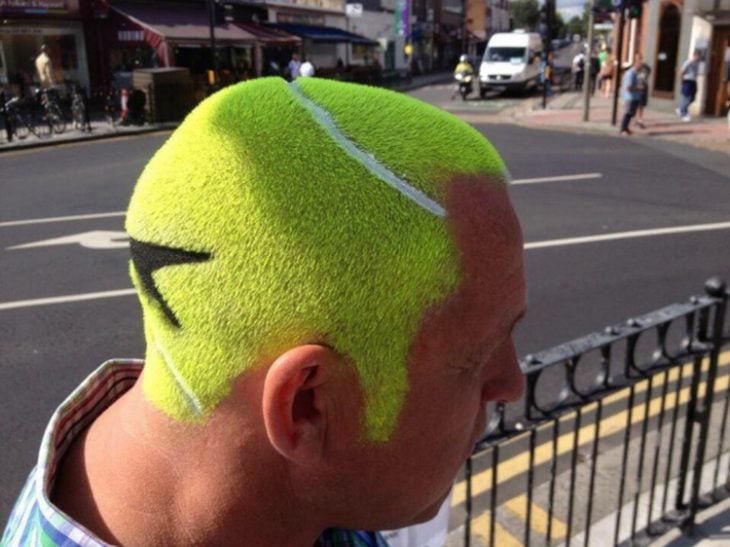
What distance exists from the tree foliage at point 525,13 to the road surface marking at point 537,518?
302 feet

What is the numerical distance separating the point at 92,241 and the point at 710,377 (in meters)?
6.26

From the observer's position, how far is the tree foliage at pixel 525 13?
89.6 meters

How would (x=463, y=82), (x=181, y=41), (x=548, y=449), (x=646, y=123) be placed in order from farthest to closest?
(x=463, y=82) < (x=181, y=41) < (x=646, y=123) < (x=548, y=449)

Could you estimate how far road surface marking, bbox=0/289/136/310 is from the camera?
18.7 ft

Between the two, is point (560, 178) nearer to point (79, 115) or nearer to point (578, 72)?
point (79, 115)

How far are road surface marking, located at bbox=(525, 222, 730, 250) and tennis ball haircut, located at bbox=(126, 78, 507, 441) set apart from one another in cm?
638

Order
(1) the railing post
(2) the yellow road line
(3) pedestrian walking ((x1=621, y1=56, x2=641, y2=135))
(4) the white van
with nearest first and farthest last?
(1) the railing post < (2) the yellow road line < (3) pedestrian walking ((x1=621, y1=56, x2=641, y2=135)) < (4) the white van

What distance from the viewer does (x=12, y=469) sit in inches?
141

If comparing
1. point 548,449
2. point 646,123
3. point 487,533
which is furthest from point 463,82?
point 487,533

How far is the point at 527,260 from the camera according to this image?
670cm

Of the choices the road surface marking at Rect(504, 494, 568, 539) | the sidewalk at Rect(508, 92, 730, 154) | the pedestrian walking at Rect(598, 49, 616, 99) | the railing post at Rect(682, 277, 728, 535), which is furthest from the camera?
the pedestrian walking at Rect(598, 49, 616, 99)

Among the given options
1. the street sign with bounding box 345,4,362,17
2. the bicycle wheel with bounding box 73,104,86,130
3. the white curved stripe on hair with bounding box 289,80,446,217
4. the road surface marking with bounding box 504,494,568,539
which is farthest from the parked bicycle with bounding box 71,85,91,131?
the street sign with bounding box 345,4,362,17

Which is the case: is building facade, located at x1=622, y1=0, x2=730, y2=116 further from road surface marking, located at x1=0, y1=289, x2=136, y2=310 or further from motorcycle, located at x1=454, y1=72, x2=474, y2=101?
road surface marking, located at x1=0, y1=289, x2=136, y2=310

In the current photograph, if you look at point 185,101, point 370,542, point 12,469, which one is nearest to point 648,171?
point 12,469
